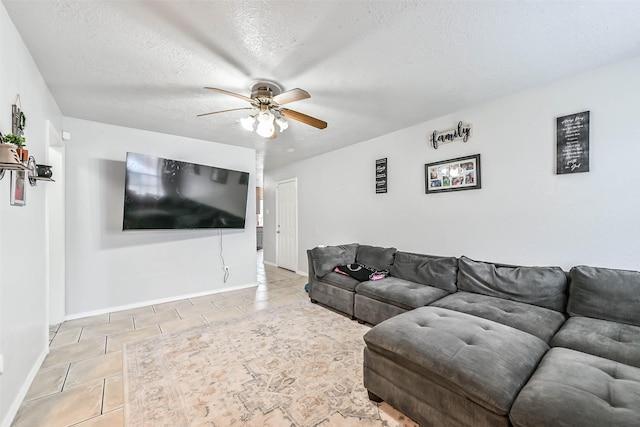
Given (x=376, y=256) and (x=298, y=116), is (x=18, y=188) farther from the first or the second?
(x=376, y=256)

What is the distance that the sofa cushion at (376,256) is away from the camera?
3625 mm

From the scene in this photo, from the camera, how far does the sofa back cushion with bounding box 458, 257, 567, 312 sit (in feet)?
7.51

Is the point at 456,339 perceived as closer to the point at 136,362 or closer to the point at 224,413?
the point at 224,413

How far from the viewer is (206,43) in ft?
6.21

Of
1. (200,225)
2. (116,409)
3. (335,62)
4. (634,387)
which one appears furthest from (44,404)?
(634,387)

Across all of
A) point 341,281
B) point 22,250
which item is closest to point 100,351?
point 22,250

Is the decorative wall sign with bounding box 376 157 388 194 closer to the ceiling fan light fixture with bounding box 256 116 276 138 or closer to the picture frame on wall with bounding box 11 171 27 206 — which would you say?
the ceiling fan light fixture with bounding box 256 116 276 138

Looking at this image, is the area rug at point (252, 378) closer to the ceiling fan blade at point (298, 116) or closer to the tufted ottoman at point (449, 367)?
the tufted ottoman at point (449, 367)

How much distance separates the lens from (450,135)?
3.24 metres

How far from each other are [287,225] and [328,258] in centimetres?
247

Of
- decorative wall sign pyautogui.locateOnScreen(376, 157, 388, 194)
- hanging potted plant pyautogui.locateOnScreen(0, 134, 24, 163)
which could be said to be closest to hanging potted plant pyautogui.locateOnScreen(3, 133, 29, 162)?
hanging potted plant pyautogui.locateOnScreen(0, 134, 24, 163)

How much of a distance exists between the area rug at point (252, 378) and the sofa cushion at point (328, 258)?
0.83m

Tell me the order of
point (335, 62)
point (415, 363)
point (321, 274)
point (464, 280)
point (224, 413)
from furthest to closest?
point (321, 274) → point (464, 280) → point (335, 62) → point (224, 413) → point (415, 363)

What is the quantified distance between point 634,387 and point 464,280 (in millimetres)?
1617
